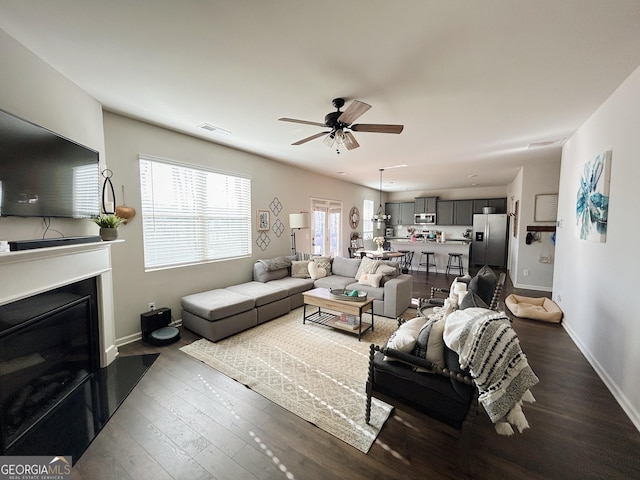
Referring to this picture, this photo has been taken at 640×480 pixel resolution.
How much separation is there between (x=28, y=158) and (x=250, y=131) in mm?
2226

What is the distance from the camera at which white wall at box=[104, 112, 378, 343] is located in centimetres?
302

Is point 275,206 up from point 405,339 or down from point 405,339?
up

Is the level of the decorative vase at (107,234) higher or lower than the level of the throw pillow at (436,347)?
higher

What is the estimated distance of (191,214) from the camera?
148 inches

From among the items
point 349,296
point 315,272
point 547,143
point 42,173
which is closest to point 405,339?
point 349,296

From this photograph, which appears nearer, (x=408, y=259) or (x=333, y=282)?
(x=333, y=282)

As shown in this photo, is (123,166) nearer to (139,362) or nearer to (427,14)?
(139,362)

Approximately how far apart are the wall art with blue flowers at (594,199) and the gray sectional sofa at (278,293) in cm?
221

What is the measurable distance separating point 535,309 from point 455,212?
5551 millimetres

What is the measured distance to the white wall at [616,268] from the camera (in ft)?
6.56

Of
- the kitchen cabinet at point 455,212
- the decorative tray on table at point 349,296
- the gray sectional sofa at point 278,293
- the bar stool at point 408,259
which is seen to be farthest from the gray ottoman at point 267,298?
the kitchen cabinet at point 455,212

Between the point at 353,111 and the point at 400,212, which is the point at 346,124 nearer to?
the point at 353,111

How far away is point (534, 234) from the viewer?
5.40 metres

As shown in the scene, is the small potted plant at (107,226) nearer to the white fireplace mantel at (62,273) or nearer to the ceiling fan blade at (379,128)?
the white fireplace mantel at (62,273)
